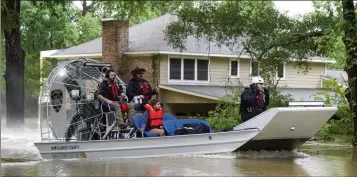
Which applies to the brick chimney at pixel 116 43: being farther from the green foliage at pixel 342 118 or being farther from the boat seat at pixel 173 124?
the boat seat at pixel 173 124

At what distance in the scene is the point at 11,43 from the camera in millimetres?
30750

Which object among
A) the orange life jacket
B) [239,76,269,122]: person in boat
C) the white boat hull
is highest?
[239,76,269,122]: person in boat

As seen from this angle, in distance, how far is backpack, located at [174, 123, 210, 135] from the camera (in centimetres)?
1580

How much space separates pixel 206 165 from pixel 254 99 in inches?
106

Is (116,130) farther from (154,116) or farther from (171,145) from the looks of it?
(171,145)

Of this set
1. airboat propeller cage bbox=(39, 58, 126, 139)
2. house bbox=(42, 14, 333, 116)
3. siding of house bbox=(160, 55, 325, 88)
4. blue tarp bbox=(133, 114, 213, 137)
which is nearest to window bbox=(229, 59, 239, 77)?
house bbox=(42, 14, 333, 116)

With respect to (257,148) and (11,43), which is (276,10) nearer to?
(257,148)

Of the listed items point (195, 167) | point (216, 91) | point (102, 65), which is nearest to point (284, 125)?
point (195, 167)

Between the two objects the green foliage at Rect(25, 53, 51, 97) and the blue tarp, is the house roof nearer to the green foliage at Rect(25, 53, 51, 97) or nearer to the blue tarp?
the green foliage at Rect(25, 53, 51, 97)

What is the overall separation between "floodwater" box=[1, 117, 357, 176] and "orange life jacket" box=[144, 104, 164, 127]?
32.6 inches

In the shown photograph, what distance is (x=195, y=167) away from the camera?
13.5 m

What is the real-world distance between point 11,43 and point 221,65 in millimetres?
12120

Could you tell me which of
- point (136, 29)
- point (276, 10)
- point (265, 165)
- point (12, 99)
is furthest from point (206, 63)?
point (265, 165)

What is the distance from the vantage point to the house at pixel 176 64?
3547 cm
